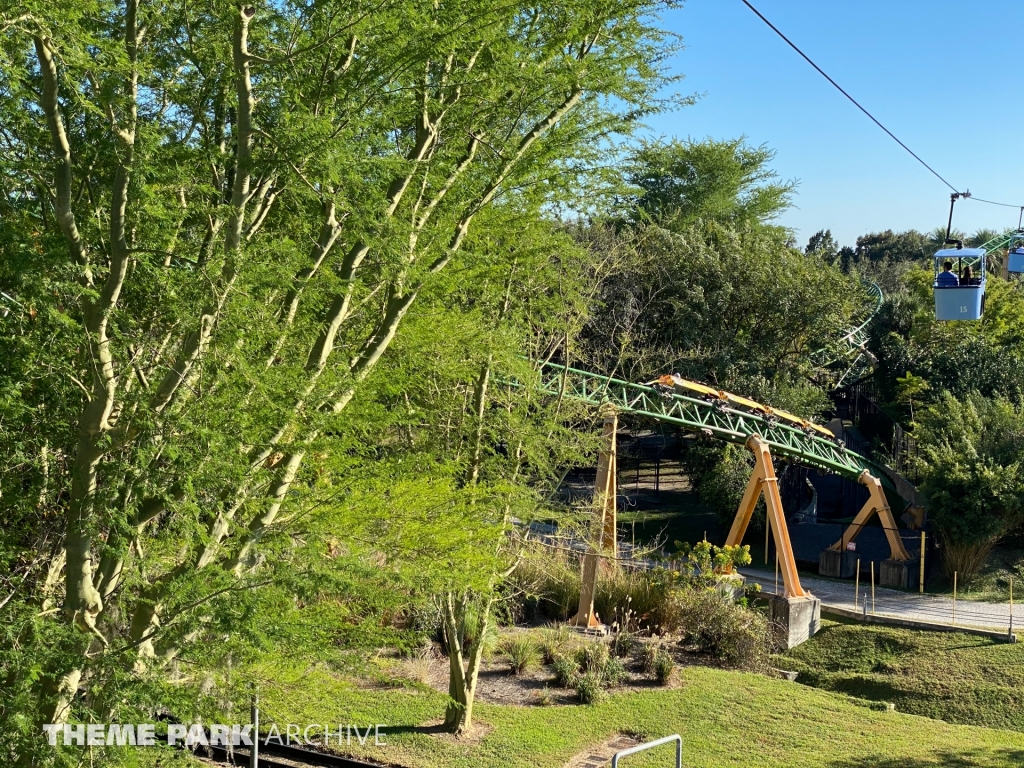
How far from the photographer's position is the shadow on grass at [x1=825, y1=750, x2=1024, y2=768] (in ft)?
36.0

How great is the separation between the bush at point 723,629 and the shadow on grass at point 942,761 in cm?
480

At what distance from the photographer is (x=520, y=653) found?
1450 centimetres

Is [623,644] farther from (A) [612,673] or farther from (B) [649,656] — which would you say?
(A) [612,673]

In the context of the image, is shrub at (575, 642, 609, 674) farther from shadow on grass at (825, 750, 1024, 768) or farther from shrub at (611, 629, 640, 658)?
shadow on grass at (825, 750, 1024, 768)

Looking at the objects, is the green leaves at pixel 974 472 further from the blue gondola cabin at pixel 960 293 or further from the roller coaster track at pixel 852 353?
the roller coaster track at pixel 852 353

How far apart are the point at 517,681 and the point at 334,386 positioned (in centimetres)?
930

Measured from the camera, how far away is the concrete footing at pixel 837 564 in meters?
23.0

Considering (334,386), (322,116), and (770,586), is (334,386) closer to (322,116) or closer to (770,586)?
(322,116)

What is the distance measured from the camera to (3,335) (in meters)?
5.13

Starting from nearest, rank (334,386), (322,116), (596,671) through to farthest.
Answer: (322,116) → (334,386) → (596,671)

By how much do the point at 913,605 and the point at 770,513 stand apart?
395 centimetres

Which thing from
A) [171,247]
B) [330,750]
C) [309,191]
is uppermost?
[309,191]

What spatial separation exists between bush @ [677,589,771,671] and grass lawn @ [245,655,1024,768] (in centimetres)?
180

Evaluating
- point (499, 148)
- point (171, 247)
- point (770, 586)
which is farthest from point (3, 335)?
point (770, 586)
